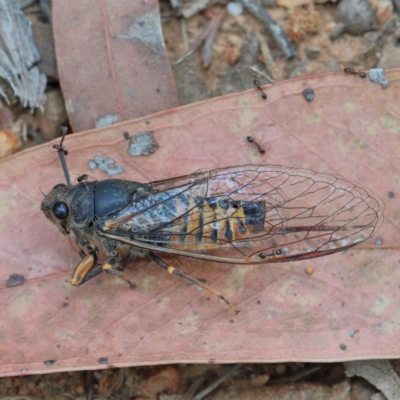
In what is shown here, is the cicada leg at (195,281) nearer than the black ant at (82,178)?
Yes

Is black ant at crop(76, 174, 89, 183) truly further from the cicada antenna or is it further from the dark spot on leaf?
the dark spot on leaf

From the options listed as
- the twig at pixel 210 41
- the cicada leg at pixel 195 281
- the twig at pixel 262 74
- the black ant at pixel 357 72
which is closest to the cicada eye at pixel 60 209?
the cicada leg at pixel 195 281

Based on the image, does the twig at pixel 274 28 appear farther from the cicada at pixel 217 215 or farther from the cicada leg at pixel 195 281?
the cicada leg at pixel 195 281

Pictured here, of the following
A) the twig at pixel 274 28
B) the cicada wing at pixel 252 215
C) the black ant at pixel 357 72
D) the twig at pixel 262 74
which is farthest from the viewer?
the twig at pixel 274 28

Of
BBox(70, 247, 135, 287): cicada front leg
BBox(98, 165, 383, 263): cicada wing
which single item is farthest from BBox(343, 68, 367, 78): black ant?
BBox(70, 247, 135, 287): cicada front leg

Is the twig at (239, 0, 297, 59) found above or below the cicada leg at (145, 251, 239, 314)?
above

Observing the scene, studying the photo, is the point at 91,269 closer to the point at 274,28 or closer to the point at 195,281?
the point at 195,281

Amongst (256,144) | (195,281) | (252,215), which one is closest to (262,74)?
(256,144)

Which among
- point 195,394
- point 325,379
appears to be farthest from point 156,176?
point 325,379
